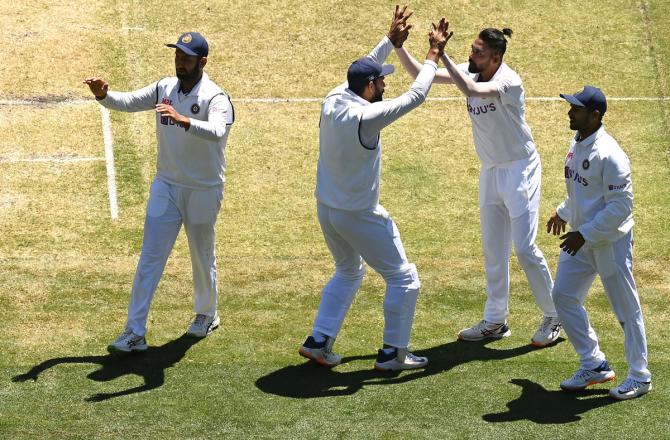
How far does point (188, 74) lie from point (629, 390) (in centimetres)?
451

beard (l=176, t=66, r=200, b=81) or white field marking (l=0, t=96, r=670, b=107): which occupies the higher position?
beard (l=176, t=66, r=200, b=81)

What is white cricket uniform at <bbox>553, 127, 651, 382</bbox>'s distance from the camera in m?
9.74

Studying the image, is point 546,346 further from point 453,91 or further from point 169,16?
point 169,16

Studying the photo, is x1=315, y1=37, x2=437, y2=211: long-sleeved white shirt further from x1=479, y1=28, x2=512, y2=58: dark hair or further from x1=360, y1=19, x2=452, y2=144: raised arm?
x1=479, y1=28, x2=512, y2=58: dark hair

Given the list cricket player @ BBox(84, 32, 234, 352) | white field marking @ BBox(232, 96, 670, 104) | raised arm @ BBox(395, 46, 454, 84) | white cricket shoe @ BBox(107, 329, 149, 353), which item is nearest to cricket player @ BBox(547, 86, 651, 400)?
raised arm @ BBox(395, 46, 454, 84)

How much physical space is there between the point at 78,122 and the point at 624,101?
7.60 metres

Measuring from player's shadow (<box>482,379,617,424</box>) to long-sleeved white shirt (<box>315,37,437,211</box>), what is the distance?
1.97 m

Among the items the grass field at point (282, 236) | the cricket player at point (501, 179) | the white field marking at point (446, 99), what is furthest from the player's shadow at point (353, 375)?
the white field marking at point (446, 99)

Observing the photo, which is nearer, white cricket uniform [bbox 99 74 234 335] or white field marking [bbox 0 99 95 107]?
white cricket uniform [bbox 99 74 234 335]

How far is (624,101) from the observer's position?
1777cm

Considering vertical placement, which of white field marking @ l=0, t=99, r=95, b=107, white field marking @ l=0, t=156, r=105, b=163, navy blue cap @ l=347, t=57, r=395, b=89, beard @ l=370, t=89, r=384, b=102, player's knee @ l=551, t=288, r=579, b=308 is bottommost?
player's knee @ l=551, t=288, r=579, b=308

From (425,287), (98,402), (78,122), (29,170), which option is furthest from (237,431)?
(78,122)

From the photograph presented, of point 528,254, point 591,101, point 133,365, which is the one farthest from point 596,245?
point 133,365

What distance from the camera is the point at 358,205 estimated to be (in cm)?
1023
